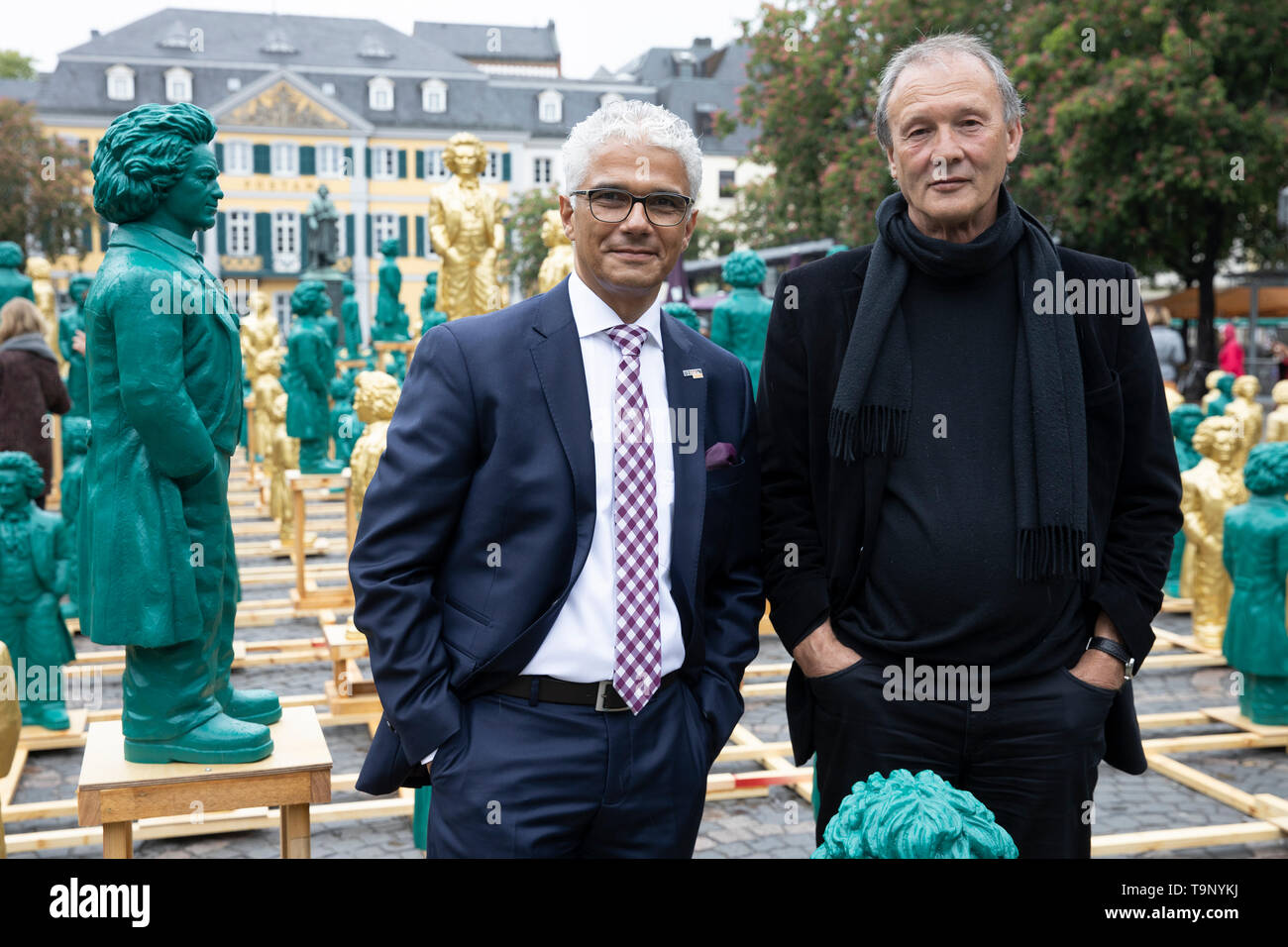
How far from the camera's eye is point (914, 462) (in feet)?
9.42

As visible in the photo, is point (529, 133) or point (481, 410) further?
point (529, 133)

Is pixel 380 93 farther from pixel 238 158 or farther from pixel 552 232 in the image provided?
pixel 552 232

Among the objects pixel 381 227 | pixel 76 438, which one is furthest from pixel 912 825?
pixel 381 227

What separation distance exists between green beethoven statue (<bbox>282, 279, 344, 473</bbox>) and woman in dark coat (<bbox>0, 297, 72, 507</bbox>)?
308 cm

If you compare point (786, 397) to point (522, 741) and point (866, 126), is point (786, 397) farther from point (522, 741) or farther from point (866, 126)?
point (866, 126)

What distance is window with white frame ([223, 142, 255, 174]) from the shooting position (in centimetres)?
4941

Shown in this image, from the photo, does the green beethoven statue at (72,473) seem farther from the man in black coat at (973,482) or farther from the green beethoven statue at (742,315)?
the man in black coat at (973,482)

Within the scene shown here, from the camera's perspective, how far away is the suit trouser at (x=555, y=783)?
2.65m

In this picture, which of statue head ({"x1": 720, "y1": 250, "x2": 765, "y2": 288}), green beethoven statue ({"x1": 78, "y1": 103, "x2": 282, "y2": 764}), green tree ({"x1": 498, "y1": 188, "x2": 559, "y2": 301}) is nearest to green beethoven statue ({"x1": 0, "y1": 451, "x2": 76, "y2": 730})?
green beethoven statue ({"x1": 78, "y1": 103, "x2": 282, "y2": 764})

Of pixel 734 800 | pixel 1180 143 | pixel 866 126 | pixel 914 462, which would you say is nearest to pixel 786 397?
pixel 914 462

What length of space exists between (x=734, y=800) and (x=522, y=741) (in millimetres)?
3812

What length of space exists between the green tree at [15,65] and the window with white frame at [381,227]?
82.8 ft

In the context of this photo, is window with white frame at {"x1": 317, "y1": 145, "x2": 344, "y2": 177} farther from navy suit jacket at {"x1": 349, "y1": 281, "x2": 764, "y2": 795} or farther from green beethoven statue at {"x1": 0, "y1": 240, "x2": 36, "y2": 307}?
navy suit jacket at {"x1": 349, "y1": 281, "x2": 764, "y2": 795}

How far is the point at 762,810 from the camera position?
20.2 feet
